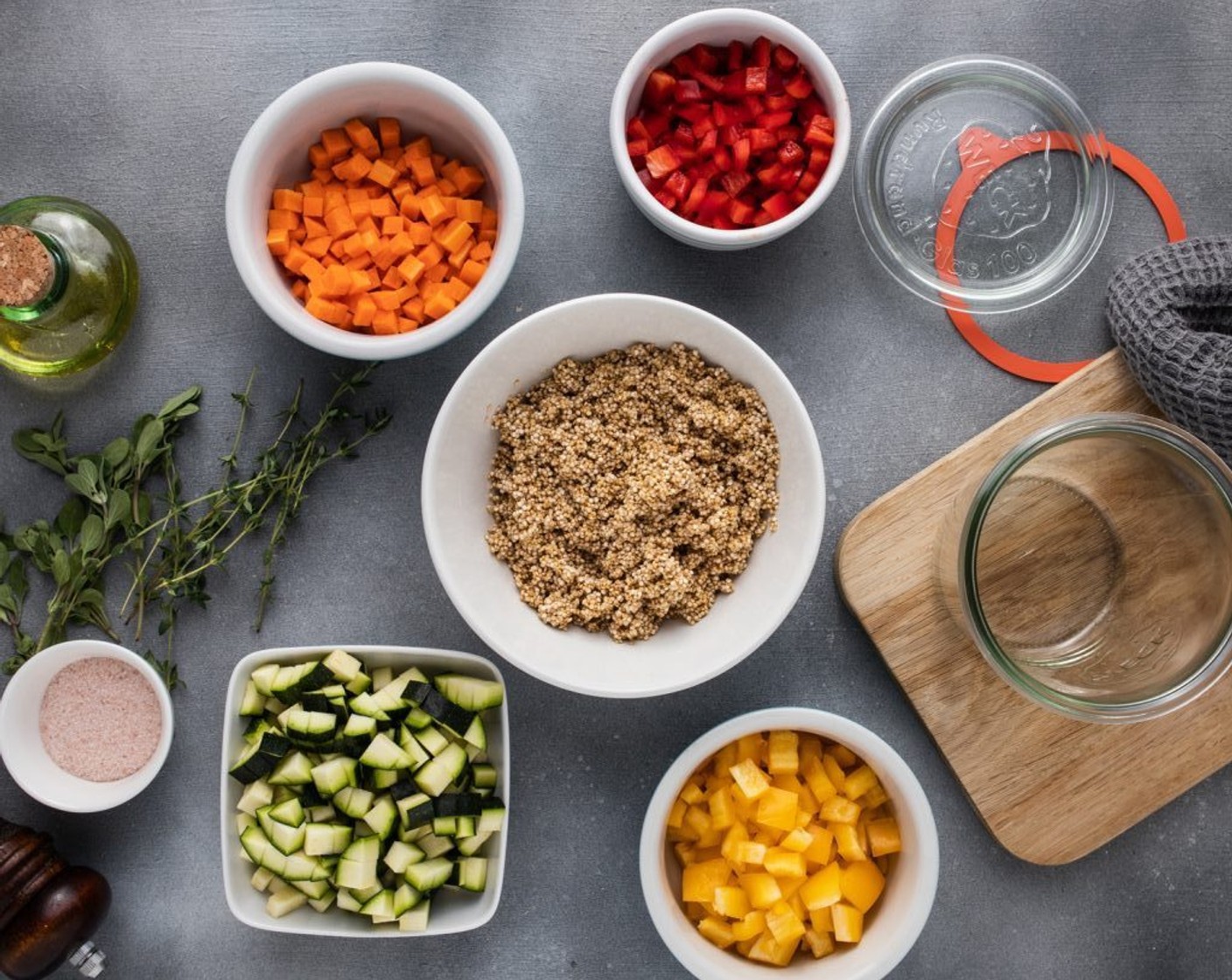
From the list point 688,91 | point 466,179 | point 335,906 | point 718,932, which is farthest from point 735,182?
point 335,906

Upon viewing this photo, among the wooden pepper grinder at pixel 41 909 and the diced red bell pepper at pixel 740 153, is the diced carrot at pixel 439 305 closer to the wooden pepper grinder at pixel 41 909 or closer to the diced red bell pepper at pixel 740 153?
the diced red bell pepper at pixel 740 153

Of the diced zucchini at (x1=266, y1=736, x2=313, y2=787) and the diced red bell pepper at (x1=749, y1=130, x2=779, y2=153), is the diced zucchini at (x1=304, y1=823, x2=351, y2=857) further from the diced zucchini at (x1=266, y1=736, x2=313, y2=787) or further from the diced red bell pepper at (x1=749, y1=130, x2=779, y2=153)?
the diced red bell pepper at (x1=749, y1=130, x2=779, y2=153)

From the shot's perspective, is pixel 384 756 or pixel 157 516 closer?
pixel 384 756

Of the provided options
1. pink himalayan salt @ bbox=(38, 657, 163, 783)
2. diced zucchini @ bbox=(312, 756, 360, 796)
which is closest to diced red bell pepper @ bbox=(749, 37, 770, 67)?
diced zucchini @ bbox=(312, 756, 360, 796)

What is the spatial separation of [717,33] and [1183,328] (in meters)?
0.77

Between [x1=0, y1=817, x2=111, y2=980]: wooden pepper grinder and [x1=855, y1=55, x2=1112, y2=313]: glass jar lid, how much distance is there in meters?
1.48

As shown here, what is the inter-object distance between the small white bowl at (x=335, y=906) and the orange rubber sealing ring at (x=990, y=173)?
0.87 meters

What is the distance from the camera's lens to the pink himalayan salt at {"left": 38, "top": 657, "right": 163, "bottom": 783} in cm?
148

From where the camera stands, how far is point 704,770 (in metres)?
1.52

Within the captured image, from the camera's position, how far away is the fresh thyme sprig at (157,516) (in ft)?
4.97

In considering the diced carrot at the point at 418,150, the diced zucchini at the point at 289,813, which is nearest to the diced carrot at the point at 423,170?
the diced carrot at the point at 418,150

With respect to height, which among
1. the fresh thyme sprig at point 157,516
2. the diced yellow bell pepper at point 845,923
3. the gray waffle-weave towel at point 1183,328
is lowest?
the diced yellow bell pepper at point 845,923

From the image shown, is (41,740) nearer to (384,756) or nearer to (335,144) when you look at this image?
(384,756)

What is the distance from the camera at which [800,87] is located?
1472 mm
